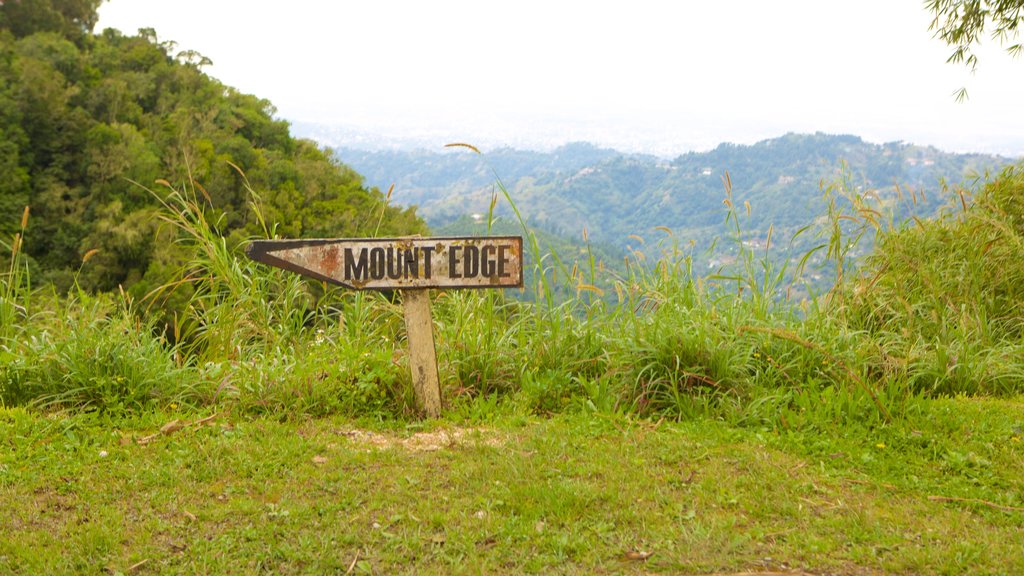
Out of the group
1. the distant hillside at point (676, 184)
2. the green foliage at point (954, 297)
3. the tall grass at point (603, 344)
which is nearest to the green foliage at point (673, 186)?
the distant hillside at point (676, 184)

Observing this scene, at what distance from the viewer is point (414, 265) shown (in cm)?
349

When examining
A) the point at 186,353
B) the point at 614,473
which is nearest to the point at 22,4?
the point at 186,353

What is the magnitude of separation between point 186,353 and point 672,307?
102 inches

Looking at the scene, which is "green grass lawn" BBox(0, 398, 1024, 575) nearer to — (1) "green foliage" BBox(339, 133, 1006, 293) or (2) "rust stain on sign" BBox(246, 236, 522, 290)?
(2) "rust stain on sign" BBox(246, 236, 522, 290)

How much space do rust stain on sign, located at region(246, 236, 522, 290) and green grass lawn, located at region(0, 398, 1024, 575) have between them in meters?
0.63

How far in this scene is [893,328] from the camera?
4727 millimetres

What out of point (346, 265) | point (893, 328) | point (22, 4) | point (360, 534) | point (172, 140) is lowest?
point (360, 534)

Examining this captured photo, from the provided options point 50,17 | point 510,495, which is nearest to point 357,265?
point 510,495

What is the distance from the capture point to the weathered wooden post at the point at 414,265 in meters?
3.48

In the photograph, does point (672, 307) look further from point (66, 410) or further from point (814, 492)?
point (66, 410)

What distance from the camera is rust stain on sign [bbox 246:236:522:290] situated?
11.4 ft

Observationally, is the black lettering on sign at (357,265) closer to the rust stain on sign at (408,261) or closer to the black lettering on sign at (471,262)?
the rust stain on sign at (408,261)

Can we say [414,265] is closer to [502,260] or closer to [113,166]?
[502,260]

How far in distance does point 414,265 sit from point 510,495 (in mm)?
1189
